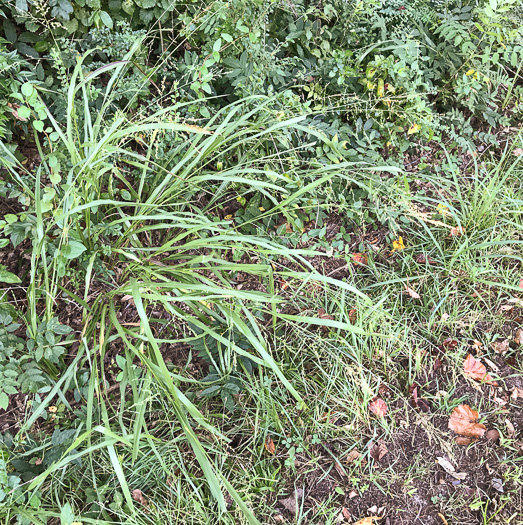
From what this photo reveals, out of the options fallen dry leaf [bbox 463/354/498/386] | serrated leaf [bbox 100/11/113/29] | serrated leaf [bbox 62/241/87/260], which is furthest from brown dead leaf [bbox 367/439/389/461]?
serrated leaf [bbox 100/11/113/29]

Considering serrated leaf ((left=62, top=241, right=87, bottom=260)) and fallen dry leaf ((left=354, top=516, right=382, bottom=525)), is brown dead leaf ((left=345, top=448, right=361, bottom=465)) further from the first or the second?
serrated leaf ((left=62, top=241, right=87, bottom=260))

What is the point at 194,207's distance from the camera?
6.15 feet

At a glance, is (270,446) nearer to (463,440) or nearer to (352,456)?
(352,456)

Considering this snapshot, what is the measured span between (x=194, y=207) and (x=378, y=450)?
1.18 meters

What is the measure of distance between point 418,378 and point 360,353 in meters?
0.28

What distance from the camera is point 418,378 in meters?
1.89

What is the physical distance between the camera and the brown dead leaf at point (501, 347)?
6.52 feet

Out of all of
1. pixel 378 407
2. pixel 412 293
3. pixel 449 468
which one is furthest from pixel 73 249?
pixel 449 468

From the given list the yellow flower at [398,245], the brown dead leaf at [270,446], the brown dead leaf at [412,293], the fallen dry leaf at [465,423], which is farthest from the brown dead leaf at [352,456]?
the yellow flower at [398,245]

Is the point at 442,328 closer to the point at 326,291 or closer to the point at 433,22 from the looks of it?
the point at 326,291

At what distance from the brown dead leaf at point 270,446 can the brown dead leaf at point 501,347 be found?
3.42ft

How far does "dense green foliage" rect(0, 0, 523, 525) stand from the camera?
1526 millimetres

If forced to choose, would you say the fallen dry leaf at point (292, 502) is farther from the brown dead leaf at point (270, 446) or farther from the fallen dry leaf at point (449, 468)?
the fallen dry leaf at point (449, 468)

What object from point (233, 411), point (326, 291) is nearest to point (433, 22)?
point (326, 291)
